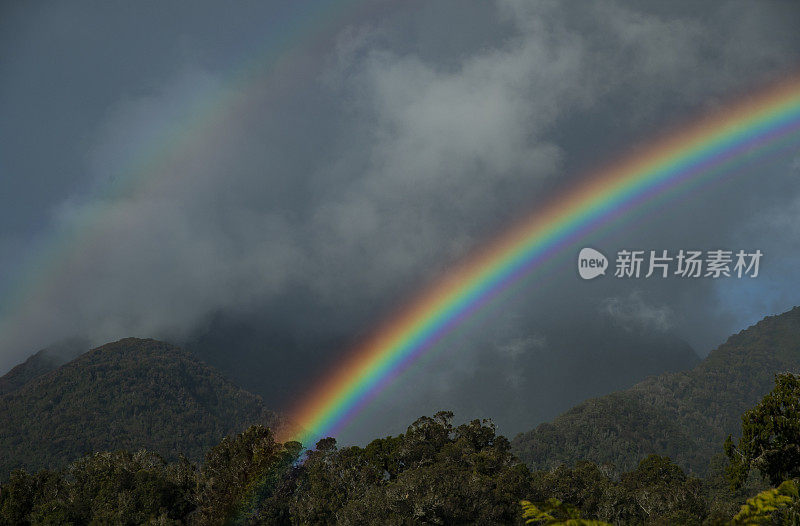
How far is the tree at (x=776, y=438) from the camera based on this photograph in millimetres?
40125

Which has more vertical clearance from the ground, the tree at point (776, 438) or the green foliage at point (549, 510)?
the green foliage at point (549, 510)

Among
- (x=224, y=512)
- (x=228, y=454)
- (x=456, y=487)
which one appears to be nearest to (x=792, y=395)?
(x=456, y=487)

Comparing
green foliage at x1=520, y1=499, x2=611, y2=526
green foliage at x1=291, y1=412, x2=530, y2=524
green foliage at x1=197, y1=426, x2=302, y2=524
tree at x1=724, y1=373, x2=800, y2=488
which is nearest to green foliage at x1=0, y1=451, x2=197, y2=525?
green foliage at x1=197, y1=426, x2=302, y2=524

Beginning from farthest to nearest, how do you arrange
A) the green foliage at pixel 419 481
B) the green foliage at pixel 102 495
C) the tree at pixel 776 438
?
the green foliage at pixel 419 481, the green foliage at pixel 102 495, the tree at pixel 776 438

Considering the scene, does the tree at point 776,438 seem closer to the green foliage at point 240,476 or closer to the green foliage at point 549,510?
the green foliage at point 549,510

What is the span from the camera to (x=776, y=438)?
4112 centimetres

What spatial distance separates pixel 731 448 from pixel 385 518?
28850 millimetres

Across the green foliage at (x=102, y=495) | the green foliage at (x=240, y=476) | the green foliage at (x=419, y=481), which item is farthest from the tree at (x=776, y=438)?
the green foliage at (x=240, y=476)

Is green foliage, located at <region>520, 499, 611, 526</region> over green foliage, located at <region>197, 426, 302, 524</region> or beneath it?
beneath

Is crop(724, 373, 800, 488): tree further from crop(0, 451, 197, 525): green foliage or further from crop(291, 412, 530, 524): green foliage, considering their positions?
crop(0, 451, 197, 525): green foliage

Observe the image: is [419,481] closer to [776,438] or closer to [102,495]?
[776,438]

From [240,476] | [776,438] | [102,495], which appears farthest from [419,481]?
[102,495]

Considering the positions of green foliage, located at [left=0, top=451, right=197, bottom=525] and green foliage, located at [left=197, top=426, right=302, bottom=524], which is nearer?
green foliage, located at [left=0, top=451, right=197, bottom=525]

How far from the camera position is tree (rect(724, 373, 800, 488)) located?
40.1m
